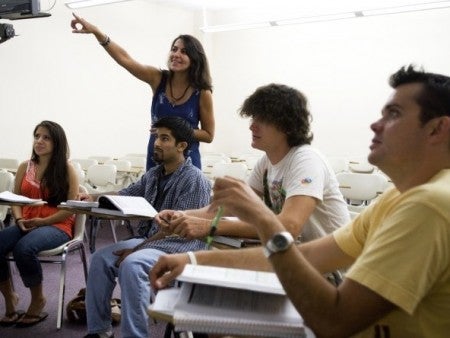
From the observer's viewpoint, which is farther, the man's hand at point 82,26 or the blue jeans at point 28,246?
the man's hand at point 82,26

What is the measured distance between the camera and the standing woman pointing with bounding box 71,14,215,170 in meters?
2.76

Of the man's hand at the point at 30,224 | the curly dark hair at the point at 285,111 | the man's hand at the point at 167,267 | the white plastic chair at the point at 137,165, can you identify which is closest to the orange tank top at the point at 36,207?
the man's hand at the point at 30,224

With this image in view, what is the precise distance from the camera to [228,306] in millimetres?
909

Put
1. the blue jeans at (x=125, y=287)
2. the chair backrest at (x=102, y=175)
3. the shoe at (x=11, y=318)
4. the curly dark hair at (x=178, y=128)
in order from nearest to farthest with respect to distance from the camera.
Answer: the blue jeans at (x=125, y=287)
the curly dark hair at (x=178, y=128)
the shoe at (x=11, y=318)
the chair backrest at (x=102, y=175)

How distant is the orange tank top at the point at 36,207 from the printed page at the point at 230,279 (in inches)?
81.2

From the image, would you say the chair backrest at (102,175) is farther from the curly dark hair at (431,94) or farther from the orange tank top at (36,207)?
the curly dark hair at (431,94)

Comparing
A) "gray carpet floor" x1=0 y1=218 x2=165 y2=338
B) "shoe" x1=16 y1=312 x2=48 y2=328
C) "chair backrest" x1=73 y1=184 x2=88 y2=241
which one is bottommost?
"gray carpet floor" x1=0 y1=218 x2=165 y2=338

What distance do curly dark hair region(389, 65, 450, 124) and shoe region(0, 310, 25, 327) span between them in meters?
2.53

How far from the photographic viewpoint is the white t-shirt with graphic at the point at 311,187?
5.66 feet

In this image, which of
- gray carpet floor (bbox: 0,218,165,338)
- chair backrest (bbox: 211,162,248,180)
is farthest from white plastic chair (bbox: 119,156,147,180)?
gray carpet floor (bbox: 0,218,165,338)

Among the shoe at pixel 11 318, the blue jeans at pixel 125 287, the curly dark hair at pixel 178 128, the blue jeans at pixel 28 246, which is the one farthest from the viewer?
Result: the shoe at pixel 11 318

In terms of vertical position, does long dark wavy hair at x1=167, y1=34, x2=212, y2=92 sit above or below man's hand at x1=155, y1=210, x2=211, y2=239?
above

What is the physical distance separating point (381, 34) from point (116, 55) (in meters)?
6.65

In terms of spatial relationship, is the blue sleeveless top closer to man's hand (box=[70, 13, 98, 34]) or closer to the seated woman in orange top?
man's hand (box=[70, 13, 98, 34])
